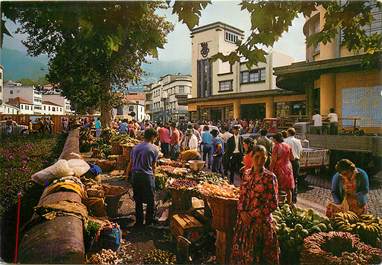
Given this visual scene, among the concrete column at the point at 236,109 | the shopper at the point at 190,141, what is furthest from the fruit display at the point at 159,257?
the concrete column at the point at 236,109

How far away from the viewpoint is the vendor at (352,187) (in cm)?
542

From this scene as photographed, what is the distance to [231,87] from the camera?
4078 cm

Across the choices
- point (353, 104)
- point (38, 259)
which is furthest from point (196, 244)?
point (353, 104)

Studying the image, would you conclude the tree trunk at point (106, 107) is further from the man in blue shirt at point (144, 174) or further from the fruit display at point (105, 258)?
the fruit display at point (105, 258)

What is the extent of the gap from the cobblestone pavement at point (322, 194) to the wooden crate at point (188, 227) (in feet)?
12.2

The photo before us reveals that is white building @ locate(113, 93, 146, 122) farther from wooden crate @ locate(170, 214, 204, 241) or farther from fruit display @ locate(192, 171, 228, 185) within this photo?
wooden crate @ locate(170, 214, 204, 241)

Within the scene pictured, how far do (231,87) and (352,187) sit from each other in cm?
3600

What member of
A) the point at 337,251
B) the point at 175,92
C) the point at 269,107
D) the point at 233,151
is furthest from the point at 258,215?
the point at 175,92

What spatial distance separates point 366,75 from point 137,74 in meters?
12.8

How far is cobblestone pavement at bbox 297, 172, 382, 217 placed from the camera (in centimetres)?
813

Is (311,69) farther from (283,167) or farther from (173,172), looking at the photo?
(173,172)

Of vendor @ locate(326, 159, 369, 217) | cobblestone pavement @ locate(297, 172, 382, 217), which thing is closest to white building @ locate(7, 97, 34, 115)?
cobblestone pavement @ locate(297, 172, 382, 217)

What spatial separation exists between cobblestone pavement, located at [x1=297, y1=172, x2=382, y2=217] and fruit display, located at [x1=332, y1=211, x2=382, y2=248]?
254 centimetres

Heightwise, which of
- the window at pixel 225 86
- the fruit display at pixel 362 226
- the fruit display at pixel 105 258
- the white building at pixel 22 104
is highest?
the window at pixel 225 86
